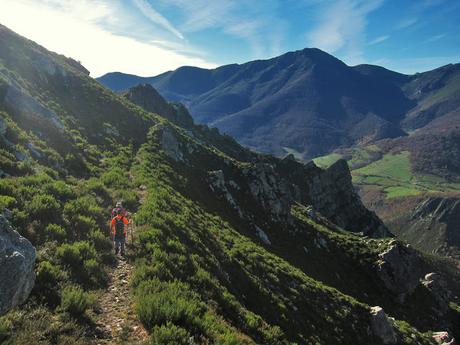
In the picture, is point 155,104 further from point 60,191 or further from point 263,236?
point 60,191

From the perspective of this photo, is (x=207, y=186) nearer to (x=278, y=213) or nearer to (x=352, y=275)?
(x=278, y=213)

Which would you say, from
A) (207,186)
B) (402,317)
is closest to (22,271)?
(207,186)

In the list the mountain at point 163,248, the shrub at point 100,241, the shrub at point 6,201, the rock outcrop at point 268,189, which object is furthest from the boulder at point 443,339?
the shrub at point 6,201

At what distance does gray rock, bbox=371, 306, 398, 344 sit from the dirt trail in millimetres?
21036

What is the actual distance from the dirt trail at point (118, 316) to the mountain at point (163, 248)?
0.16 ft

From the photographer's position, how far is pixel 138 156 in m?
37.6

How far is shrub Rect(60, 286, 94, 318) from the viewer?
34.0 ft

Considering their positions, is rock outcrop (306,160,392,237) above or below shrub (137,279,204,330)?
below

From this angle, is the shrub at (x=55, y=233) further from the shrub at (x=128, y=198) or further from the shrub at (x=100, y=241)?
the shrub at (x=128, y=198)

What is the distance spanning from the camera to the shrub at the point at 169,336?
31.0 feet

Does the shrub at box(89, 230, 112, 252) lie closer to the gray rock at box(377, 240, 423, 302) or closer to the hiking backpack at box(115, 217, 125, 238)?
the hiking backpack at box(115, 217, 125, 238)

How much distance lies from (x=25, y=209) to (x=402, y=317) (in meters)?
40.7

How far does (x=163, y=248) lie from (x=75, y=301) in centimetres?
618

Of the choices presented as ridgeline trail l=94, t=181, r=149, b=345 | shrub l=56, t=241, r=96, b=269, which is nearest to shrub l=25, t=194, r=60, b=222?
shrub l=56, t=241, r=96, b=269
